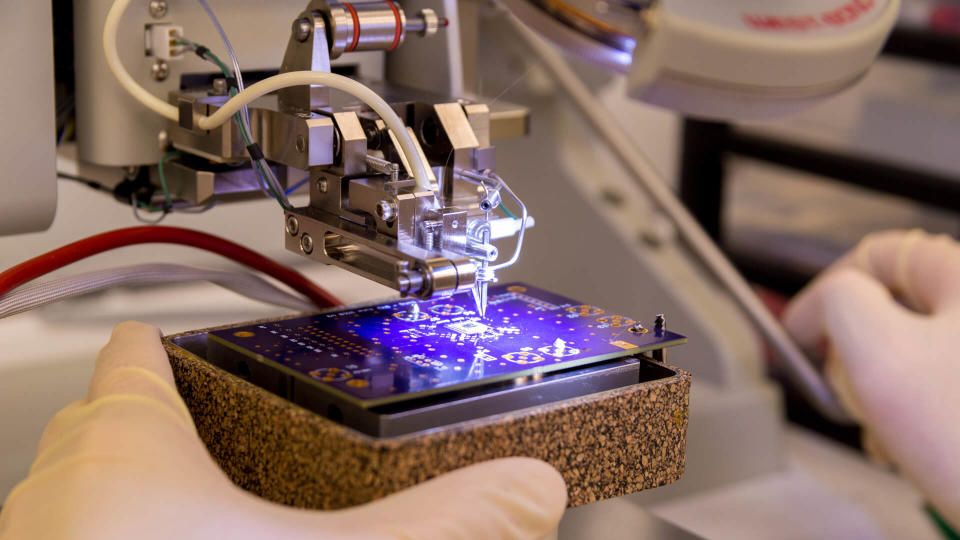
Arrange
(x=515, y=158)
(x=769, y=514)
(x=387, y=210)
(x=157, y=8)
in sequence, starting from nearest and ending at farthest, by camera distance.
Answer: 1. (x=387, y=210)
2. (x=157, y=8)
3. (x=769, y=514)
4. (x=515, y=158)

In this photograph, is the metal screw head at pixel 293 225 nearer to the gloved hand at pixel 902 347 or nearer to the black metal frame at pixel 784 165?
the gloved hand at pixel 902 347

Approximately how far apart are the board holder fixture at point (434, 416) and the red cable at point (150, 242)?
113 millimetres

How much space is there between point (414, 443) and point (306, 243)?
0.21m

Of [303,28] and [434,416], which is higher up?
[303,28]

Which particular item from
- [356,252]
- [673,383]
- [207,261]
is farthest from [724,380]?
[356,252]

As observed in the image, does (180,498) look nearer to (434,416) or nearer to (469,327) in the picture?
(434,416)

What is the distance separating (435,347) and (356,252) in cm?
9

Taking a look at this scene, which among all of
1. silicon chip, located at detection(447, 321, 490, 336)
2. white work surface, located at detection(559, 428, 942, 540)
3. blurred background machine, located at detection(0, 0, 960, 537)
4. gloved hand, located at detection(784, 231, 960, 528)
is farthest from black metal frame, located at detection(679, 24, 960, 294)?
silicon chip, located at detection(447, 321, 490, 336)

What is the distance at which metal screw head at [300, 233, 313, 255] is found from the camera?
76 cm

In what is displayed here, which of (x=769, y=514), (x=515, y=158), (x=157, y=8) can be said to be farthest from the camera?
(x=515, y=158)

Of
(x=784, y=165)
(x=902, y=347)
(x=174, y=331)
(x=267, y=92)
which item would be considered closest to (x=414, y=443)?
(x=267, y=92)

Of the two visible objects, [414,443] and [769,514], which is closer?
[414,443]

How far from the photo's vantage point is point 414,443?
0.62 metres

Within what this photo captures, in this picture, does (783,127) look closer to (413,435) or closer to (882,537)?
(882,537)
